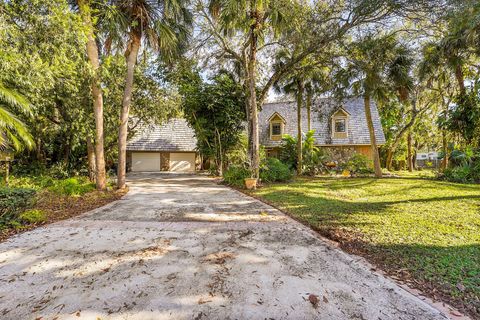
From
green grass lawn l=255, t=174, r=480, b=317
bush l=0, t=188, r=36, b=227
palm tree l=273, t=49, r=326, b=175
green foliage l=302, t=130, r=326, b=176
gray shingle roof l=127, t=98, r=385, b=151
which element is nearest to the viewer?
green grass lawn l=255, t=174, r=480, b=317

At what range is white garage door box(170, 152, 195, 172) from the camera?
2336 centimetres

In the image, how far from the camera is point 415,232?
4215mm

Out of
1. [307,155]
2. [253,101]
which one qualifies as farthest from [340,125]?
[253,101]

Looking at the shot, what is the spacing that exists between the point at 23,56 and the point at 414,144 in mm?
33141

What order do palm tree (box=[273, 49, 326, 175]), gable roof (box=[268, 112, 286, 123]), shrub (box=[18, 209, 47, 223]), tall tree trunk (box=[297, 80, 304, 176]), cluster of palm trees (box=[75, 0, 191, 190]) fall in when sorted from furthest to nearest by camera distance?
gable roof (box=[268, 112, 286, 123])
tall tree trunk (box=[297, 80, 304, 176])
palm tree (box=[273, 49, 326, 175])
cluster of palm trees (box=[75, 0, 191, 190])
shrub (box=[18, 209, 47, 223])

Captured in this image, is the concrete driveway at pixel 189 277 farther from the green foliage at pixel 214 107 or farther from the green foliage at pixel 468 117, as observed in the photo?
the green foliage at pixel 468 117

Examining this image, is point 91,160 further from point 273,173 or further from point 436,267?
point 436,267

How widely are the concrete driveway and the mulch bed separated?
1.59 feet

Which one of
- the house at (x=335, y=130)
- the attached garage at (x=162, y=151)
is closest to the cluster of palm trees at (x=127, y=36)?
the house at (x=335, y=130)

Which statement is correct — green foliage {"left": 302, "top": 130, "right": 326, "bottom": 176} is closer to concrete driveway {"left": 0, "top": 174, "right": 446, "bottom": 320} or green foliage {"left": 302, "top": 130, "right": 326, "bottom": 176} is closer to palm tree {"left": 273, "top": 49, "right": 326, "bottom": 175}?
palm tree {"left": 273, "top": 49, "right": 326, "bottom": 175}

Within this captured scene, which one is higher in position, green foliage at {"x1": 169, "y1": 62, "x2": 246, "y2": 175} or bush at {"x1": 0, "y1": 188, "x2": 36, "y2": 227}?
green foliage at {"x1": 169, "y1": 62, "x2": 246, "y2": 175}

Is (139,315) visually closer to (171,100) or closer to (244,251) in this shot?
(244,251)

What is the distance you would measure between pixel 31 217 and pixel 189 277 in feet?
15.3

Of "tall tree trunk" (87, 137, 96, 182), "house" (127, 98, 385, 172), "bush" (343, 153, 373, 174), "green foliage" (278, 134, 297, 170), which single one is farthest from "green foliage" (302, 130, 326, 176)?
"tall tree trunk" (87, 137, 96, 182)
